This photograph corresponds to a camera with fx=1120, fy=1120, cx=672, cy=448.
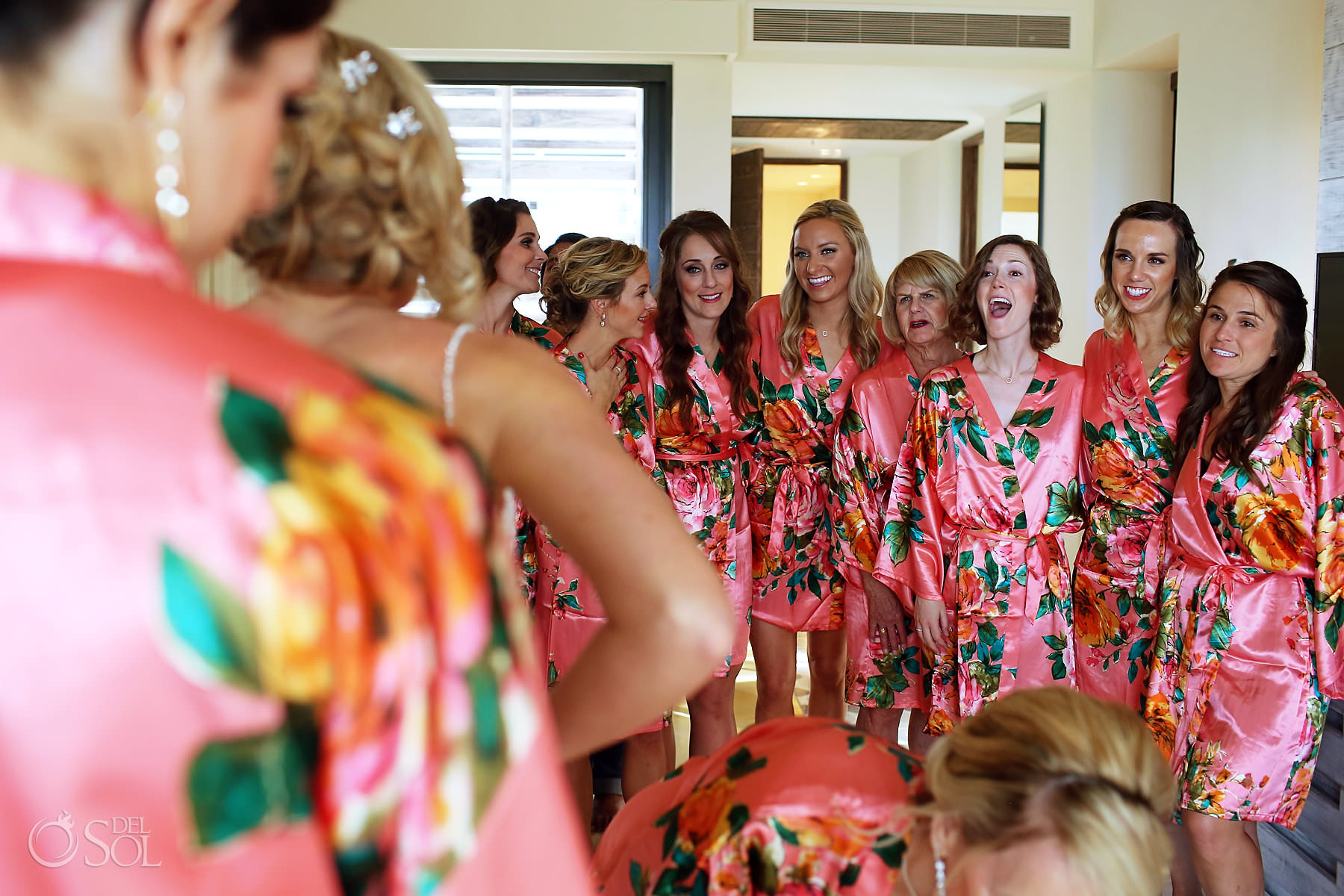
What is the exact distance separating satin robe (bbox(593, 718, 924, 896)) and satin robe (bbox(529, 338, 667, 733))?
1470mm

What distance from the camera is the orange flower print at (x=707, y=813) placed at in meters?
1.12

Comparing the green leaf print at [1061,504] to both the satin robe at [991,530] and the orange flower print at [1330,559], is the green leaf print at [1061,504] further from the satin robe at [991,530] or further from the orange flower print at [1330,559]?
the orange flower print at [1330,559]

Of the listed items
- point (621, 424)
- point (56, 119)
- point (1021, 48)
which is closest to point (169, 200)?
point (56, 119)

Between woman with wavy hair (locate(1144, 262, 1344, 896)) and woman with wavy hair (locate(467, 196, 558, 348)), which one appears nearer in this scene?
woman with wavy hair (locate(1144, 262, 1344, 896))

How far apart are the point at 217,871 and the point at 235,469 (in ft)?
0.37

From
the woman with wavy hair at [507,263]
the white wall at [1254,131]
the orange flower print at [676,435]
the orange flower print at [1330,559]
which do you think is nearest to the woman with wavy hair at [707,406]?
the orange flower print at [676,435]

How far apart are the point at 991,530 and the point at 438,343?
6.89 feet

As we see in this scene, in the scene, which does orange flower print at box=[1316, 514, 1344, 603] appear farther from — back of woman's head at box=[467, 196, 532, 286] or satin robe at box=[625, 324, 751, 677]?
back of woman's head at box=[467, 196, 532, 286]

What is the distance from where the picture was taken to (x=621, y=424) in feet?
9.37

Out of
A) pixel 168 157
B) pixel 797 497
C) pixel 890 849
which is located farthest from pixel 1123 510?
pixel 168 157

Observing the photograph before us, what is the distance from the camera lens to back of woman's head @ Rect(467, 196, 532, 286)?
3.29 metres

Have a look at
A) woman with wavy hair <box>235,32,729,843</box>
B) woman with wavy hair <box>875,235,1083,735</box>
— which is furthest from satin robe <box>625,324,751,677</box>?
woman with wavy hair <box>235,32,729,843</box>

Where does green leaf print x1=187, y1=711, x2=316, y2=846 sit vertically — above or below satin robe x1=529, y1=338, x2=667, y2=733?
above

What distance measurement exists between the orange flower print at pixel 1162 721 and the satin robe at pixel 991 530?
223 mm
